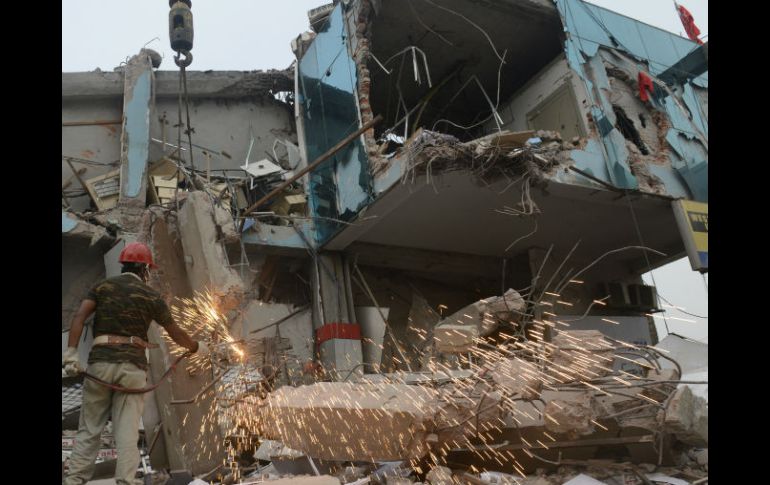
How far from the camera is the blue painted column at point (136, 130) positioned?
8.71 metres

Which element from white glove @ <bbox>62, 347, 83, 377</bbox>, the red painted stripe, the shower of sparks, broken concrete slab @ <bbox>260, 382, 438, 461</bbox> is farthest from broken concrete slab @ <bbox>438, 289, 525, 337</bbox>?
white glove @ <bbox>62, 347, 83, 377</bbox>

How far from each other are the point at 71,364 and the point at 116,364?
0.32m

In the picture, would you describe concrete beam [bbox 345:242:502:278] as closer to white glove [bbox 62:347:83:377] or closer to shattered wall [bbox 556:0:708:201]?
shattered wall [bbox 556:0:708:201]

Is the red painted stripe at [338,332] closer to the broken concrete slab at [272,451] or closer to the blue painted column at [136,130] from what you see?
the broken concrete slab at [272,451]

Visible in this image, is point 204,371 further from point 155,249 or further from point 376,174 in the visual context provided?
point 376,174

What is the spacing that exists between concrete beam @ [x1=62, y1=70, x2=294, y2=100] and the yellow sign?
292 inches

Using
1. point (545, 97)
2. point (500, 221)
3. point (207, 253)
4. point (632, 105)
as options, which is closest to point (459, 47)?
point (545, 97)

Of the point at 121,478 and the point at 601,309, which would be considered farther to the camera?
the point at 601,309

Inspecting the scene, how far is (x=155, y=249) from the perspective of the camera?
6.62 meters

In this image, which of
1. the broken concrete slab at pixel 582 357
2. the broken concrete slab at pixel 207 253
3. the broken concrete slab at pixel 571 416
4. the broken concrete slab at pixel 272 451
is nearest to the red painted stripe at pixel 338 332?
the broken concrete slab at pixel 207 253

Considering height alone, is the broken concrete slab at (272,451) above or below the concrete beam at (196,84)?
below

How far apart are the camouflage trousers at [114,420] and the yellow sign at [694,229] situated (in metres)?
7.63
